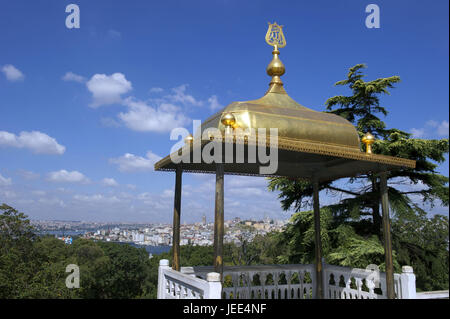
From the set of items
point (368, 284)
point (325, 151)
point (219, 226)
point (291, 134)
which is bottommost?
point (368, 284)

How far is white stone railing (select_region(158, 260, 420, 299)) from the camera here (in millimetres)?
5523

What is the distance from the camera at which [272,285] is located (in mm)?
7480

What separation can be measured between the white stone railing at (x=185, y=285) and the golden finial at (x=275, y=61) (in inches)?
139

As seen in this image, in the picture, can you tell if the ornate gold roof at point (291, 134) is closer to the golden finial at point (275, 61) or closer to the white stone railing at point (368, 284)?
the golden finial at point (275, 61)

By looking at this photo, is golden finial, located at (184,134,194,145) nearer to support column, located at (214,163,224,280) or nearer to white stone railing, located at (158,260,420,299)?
support column, located at (214,163,224,280)

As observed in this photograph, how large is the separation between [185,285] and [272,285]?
2.66 m

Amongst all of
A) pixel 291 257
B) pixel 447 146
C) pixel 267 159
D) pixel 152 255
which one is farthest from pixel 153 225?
pixel 267 159

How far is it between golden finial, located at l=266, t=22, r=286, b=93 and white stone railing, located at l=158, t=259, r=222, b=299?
353cm

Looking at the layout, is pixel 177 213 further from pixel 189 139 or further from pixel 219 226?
pixel 219 226

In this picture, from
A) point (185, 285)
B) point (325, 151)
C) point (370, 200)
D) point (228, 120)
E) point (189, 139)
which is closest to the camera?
point (228, 120)

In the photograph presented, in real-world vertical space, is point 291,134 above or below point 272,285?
above

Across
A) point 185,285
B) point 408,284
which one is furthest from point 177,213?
point 408,284

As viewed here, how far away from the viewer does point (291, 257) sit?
526 inches
